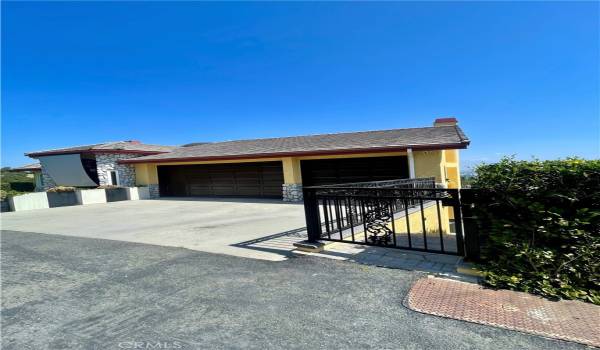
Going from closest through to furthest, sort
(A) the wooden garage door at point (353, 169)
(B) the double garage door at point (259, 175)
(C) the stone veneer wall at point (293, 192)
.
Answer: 1. (A) the wooden garage door at point (353, 169)
2. (B) the double garage door at point (259, 175)
3. (C) the stone veneer wall at point (293, 192)

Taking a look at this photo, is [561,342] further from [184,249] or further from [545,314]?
[184,249]

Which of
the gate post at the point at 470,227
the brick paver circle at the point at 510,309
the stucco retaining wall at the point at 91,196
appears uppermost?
the stucco retaining wall at the point at 91,196

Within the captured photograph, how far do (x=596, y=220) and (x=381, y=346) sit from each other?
114 inches

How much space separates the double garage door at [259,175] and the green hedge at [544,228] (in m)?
8.92

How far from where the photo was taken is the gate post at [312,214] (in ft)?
18.6

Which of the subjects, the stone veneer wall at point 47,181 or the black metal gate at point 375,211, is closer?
the black metal gate at point 375,211

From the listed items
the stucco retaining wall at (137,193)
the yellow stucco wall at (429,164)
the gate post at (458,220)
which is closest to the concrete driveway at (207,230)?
the gate post at (458,220)

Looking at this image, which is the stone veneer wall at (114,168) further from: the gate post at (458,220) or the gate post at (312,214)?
the gate post at (458,220)

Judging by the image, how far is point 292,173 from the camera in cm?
1455

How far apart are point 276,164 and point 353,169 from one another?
4175 mm

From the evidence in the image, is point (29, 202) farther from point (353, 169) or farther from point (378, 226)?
point (378, 226)

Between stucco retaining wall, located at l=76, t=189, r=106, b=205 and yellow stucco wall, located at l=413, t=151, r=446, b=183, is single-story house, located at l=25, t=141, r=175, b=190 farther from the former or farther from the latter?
yellow stucco wall, located at l=413, t=151, r=446, b=183

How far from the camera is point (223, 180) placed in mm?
18094

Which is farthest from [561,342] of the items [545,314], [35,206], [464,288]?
[35,206]
